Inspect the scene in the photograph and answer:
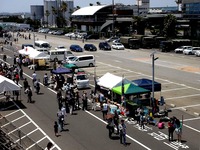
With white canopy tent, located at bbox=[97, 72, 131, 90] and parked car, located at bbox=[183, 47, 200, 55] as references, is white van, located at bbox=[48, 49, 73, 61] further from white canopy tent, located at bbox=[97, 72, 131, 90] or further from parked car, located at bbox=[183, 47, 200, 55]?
white canopy tent, located at bbox=[97, 72, 131, 90]

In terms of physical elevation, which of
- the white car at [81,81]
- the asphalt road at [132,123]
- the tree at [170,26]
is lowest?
the asphalt road at [132,123]

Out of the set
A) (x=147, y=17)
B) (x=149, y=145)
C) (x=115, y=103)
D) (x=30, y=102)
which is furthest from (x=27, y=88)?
(x=147, y=17)


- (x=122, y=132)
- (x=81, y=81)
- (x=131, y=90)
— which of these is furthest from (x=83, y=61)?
(x=122, y=132)

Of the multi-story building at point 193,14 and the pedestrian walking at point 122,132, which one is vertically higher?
the multi-story building at point 193,14

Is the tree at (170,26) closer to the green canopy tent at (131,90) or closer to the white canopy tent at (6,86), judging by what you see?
the green canopy tent at (131,90)

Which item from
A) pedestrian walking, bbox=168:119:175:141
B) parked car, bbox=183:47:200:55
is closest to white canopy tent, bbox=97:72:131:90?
pedestrian walking, bbox=168:119:175:141

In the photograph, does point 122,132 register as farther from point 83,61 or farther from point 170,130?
point 83,61

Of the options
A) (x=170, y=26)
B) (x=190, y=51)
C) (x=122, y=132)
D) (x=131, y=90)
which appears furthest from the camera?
(x=170, y=26)

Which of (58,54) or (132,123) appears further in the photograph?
(58,54)

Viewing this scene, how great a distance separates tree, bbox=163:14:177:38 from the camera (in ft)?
257

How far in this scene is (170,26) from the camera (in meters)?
79.9

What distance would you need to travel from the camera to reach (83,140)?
21109 mm

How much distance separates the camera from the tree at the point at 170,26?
7844 centimetres


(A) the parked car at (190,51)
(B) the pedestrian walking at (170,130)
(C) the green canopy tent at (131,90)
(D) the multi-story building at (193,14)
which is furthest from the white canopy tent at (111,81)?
(D) the multi-story building at (193,14)
